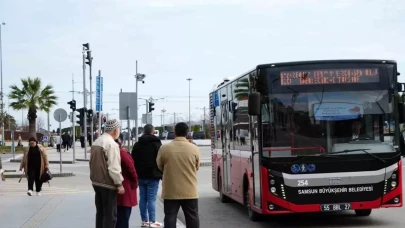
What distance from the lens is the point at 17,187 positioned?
23016 mm

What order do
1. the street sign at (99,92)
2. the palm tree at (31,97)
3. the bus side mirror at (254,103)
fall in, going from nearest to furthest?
the bus side mirror at (254,103) → the street sign at (99,92) → the palm tree at (31,97)

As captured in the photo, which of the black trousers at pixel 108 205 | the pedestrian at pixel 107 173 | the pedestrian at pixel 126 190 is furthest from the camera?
the pedestrian at pixel 126 190

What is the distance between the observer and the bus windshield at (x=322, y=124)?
1179cm

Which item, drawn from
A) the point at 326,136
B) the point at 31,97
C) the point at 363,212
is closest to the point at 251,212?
the point at 363,212

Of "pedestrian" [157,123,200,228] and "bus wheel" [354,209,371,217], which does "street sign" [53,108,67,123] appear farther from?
"pedestrian" [157,123,200,228]

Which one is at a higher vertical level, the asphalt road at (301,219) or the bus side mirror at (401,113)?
the bus side mirror at (401,113)

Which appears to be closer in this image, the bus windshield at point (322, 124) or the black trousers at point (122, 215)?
the black trousers at point (122, 215)

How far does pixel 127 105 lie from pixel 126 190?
19916mm

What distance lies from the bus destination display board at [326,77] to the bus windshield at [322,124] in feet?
0.63

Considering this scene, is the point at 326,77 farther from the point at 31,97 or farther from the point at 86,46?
the point at 31,97

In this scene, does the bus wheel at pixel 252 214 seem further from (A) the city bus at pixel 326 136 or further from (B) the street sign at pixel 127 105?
(B) the street sign at pixel 127 105

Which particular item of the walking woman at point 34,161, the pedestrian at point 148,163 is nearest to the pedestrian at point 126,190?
the pedestrian at point 148,163

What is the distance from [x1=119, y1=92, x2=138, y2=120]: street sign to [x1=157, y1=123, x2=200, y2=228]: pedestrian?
19.5 meters

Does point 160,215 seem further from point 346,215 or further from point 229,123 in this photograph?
point 346,215
